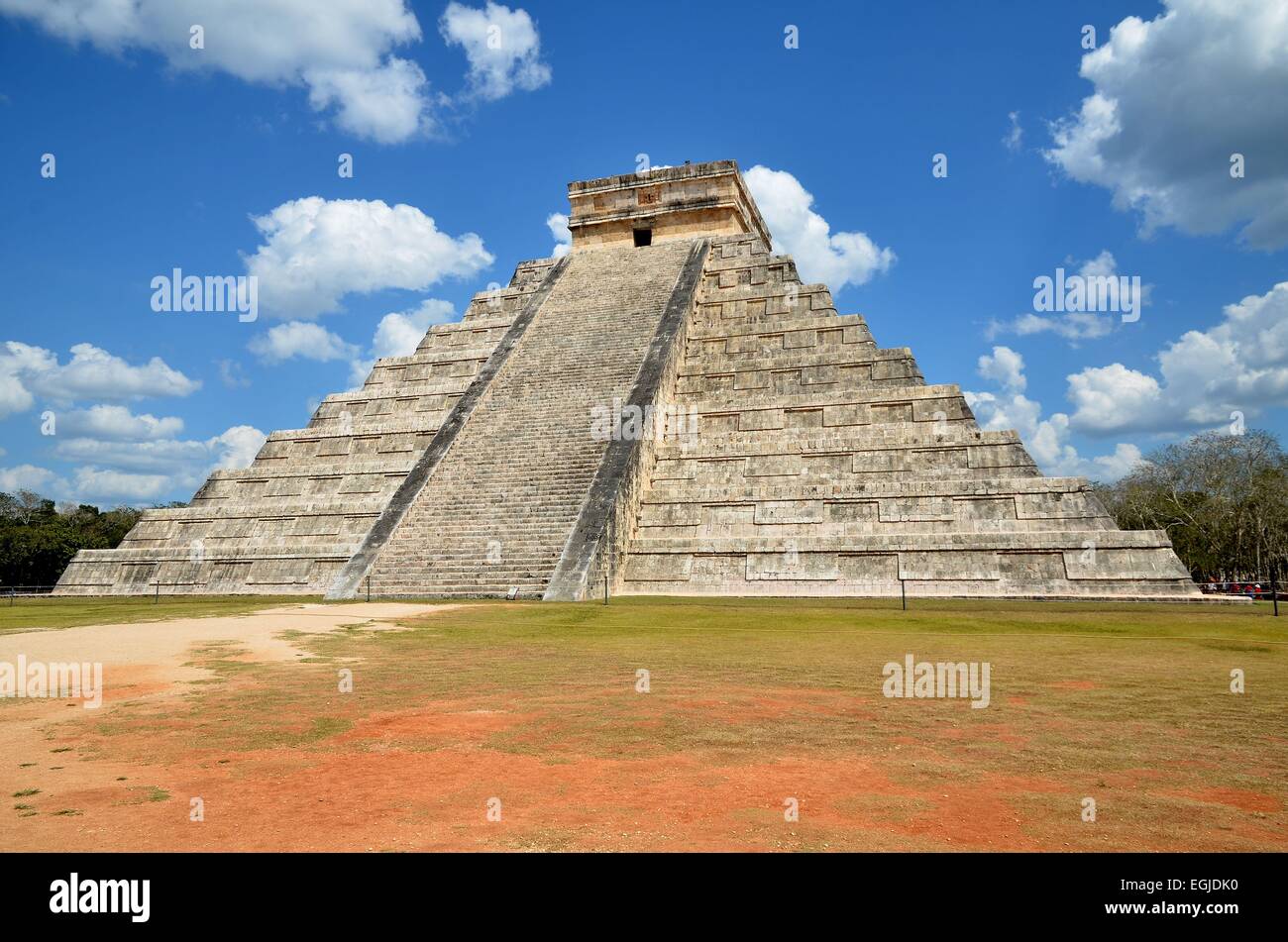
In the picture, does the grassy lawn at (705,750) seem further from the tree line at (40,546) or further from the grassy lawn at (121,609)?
the tree line at (40,546)

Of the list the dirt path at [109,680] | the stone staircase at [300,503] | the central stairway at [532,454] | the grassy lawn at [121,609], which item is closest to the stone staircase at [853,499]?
the central stairway at [532,454]

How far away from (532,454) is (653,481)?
9.03 ft

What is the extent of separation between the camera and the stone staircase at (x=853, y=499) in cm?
1496

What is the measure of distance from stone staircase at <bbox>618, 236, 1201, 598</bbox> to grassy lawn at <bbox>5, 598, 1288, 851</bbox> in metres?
5.98

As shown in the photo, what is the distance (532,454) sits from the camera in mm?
18781

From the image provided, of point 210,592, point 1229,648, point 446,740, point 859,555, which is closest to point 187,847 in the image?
point 446,740

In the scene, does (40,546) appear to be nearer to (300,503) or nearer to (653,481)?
(300,503)

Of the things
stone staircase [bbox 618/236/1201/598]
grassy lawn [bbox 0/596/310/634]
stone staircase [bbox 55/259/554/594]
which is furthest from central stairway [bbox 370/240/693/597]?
grassy lawn [bbox 0/596/310/634]

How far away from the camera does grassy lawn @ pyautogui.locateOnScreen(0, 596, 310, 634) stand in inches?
467

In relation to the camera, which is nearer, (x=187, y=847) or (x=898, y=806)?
(x=187, y=847)

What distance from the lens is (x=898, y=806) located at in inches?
147

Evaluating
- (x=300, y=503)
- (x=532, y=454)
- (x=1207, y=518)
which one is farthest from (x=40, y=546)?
(x=1207, y=518)

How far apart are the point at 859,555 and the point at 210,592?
1371 centimetres
